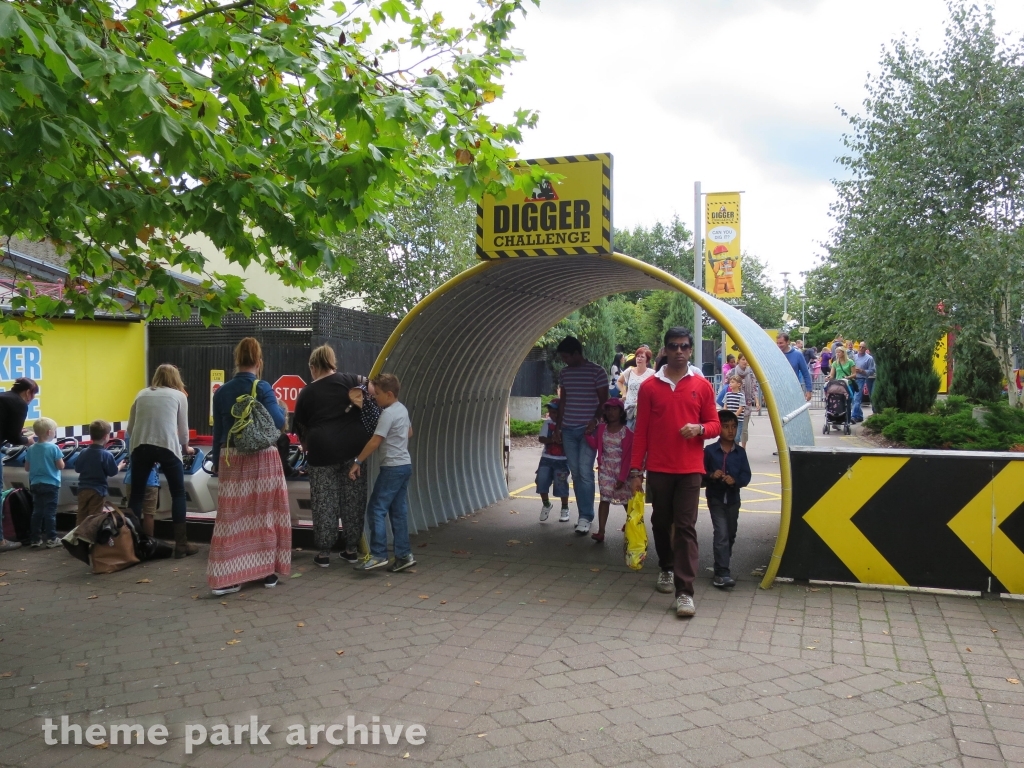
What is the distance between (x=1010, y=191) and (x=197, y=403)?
14619mm

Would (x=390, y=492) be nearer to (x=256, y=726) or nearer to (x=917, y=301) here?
(x=256, y=726)

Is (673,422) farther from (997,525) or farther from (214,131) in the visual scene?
(214,131)

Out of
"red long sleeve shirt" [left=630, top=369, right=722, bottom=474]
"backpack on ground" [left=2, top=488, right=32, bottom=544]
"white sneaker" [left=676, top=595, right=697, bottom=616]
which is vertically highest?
"red long sleeve shirt" [left=630, top=369, right=722, bottom=474]

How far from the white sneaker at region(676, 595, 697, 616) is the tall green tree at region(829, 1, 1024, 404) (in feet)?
33.9

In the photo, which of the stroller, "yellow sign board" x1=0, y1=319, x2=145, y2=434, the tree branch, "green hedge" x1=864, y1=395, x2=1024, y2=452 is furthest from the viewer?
the stroller

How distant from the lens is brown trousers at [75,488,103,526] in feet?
26.2

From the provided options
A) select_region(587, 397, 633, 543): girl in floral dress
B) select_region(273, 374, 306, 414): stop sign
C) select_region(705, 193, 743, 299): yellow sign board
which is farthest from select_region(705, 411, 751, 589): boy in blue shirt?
select_region(705, 193, 743, 299): yellow sign board

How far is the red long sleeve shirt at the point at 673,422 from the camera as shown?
6.12 meters

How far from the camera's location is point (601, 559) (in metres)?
7.81

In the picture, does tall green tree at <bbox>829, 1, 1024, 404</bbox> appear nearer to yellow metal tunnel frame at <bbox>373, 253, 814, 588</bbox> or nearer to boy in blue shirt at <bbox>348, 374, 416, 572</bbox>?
yellow metal tunnel frame at <bbox>373, 253, 814, 588</bbox>

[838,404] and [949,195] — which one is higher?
[949,195]

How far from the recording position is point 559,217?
7.51 m

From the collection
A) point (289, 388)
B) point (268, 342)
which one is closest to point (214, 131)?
point (289, 388)

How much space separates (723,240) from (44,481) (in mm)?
16544
